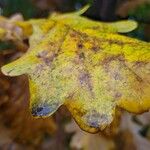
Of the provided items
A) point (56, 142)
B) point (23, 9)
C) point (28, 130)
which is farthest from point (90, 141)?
point (23, 9)

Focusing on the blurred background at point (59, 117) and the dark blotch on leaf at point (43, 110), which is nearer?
the dark blotch on leaf at point (43, 110)

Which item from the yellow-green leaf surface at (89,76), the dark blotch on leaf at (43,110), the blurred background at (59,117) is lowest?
the blurred background at (59,117)

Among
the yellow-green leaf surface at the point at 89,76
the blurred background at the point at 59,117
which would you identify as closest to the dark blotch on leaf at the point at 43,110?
the yellow-green leaf surface at the point at 89,76

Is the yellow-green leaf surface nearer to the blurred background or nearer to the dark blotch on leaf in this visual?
the dark blotch on leaf

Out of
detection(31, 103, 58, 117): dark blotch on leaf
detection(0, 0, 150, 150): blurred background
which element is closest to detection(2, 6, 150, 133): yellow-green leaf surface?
detection(31, 103, 58, 117): dark blotch on leaf

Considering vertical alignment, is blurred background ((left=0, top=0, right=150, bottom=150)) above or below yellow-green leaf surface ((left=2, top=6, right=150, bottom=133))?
below

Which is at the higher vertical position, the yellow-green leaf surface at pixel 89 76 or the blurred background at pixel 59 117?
the yellow-green leaf surface at pixel 89 76

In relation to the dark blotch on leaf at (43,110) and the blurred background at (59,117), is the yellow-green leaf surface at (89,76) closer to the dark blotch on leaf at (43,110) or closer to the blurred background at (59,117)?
the dark blotch on leaf at (43,110)
